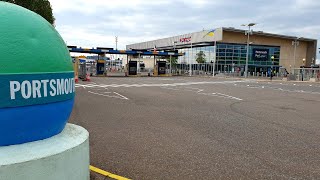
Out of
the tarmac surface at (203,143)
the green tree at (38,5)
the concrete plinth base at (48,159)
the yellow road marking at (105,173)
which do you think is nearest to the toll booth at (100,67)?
the green tree at (38,5)

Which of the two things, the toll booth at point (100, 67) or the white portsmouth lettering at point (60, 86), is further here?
the toll booth at point (100, 67)

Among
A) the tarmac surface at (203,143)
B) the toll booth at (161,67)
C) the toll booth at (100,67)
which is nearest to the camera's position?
the tarmac surface at (203,143)

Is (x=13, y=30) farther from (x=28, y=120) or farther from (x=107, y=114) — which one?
(x=107, y=114)

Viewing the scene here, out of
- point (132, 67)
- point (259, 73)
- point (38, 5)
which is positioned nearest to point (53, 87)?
point (38, 5)

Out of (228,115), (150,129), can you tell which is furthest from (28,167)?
(228,115)

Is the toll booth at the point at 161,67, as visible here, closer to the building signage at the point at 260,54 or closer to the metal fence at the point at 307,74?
the metal fence at the point at 307,74

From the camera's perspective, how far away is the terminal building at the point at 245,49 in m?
64.6

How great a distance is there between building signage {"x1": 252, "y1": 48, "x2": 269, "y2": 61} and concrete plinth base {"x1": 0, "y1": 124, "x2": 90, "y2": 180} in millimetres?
67257

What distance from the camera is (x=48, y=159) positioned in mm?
3371

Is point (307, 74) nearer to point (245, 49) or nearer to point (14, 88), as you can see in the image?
point (245, 49)

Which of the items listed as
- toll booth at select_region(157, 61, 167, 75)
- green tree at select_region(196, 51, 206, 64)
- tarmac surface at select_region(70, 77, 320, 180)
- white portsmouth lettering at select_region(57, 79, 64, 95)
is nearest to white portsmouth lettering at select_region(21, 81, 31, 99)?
white portsmouth lettering at select_region(57, 79, 64, 95)

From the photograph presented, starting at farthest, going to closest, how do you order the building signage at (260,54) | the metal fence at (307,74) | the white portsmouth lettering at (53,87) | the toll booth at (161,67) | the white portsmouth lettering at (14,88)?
the building signage at (260,54) < the toll booth at (161,67) < the metal fence at (307,74) < the white portsmouth lettering at (53,87) < the white portsmouth lettering at (14,88)

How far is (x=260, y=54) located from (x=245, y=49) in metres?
3.97

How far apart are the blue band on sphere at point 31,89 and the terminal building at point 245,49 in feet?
199
